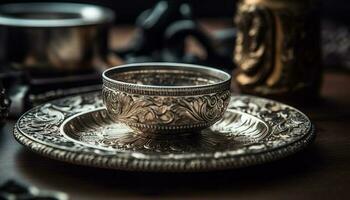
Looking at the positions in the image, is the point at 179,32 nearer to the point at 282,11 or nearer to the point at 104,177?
the point at 282,11

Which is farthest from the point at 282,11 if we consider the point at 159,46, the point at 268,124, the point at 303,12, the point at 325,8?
the point at 325,8

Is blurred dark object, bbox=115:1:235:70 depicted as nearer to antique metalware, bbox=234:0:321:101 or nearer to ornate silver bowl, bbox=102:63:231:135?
antique metalware, bbox=234:0:321:101

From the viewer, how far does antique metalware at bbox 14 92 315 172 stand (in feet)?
1.86

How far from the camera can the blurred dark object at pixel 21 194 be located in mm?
514

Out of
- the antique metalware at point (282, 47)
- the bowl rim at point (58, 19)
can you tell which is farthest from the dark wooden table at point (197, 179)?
the bowl rim at point (58, 19)

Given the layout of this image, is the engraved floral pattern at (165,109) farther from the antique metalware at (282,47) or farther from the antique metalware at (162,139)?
the antique metalware at (282,47)

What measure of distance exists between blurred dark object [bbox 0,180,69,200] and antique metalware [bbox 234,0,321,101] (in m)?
0.42

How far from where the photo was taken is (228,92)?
2.22 ft

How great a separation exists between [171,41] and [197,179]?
52 centimetres

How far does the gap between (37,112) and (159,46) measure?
441mm

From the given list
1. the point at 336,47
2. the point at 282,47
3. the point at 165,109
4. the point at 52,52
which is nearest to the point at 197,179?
the point at 165,109

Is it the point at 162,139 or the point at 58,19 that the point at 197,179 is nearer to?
the point at 162,139

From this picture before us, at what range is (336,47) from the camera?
1144 millimetres

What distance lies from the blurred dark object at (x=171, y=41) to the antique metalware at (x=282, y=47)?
0.19 meters
